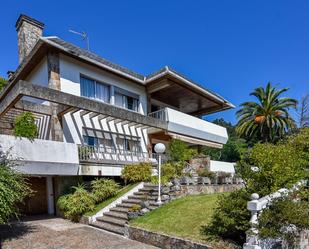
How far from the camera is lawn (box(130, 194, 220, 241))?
9913 mm

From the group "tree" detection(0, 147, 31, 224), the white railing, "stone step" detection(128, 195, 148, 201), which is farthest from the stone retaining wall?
"tree" detection(0, 147, 31, 224)

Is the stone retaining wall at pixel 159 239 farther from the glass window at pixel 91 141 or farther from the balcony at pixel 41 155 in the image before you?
the glass window at pixel 91 141

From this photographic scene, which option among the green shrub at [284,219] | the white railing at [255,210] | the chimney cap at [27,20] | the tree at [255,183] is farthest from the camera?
the chimney cap at [27,20]

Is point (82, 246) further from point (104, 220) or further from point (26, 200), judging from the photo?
point (26, 200)

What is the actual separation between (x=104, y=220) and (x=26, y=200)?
8166 millimetres

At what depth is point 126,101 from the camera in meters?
23.2

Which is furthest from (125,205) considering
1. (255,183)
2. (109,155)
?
(255,183)

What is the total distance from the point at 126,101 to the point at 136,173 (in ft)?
26.0

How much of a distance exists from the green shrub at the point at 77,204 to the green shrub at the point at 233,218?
853cm

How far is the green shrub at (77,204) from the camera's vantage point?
15070 millimetres

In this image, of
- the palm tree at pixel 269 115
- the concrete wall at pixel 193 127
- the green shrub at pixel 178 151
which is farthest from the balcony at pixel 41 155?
the palm tree at pixel 269 115

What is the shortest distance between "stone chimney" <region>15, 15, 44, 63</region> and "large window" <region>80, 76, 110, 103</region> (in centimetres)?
584

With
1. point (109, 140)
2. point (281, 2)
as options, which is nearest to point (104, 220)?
point (109, 140)

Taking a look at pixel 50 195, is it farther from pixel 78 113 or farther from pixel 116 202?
pixel 78 113
